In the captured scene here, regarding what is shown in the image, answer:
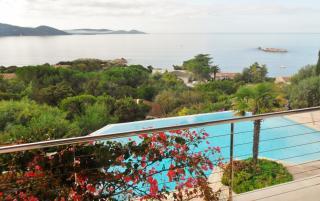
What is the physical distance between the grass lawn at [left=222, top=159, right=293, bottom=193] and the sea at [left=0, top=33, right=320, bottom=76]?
45.9 ft

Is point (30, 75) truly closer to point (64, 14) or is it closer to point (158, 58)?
point (64, 14)

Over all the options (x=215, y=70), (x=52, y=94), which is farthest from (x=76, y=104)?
(x=215, y=70)

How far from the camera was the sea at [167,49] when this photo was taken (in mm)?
22359

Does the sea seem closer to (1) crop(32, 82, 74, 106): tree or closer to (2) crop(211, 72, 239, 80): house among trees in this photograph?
(2) crop(211, 72, 239, 80): house among trees

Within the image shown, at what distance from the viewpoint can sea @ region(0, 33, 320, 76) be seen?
2236 centimetres

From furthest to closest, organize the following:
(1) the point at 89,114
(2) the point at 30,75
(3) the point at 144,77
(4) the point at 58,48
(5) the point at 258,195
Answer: (4) the point at 58,48
(3) the point at 144,77
(2) the point at 30,75
(1) the point at 89,114
(5) the point at 258,195

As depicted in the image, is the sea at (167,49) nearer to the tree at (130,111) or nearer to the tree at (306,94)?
the tree at (306,94)

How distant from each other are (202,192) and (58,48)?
2472 centimetres

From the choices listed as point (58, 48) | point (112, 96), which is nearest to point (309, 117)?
point (112, 96)

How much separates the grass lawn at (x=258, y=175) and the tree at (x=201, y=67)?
62.5ft

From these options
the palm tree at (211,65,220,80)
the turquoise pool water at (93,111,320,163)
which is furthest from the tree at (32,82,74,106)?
the palm tree at (211,65,220,80)

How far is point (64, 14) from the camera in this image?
2345 centimetres

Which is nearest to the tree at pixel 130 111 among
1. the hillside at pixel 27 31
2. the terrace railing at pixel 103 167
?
the hillside at pixel 27 31

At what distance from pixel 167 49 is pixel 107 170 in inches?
1300
